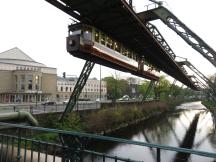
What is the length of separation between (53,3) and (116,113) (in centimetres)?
1970

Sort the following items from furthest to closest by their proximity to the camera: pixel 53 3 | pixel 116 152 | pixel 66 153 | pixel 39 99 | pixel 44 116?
1. pixel 39 99
2. pixel 44 116
3. pixel 116 152
4. pixel 53 3
5. pixel 66 153

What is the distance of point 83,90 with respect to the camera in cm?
10169

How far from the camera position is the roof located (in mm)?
68094

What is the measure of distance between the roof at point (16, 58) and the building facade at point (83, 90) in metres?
18.9

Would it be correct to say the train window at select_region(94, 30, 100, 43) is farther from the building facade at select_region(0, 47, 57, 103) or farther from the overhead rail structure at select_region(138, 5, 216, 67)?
the building facade at select_region(0, 47, 57, 103)

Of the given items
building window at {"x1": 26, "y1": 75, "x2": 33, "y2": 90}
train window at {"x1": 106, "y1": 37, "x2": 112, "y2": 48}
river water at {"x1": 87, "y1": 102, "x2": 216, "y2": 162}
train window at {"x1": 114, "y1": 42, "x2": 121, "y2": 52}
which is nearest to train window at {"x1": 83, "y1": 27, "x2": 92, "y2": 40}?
train window at {"x1": 106, "y1": 37, "x2": 112, "y2": 48}

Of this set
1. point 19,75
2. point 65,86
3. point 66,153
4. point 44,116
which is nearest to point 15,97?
point 19,75

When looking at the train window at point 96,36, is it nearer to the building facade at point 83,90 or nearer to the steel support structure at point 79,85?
the steel support structure at point 79,85

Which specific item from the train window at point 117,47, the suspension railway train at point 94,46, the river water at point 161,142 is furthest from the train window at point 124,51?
the river water at point 161,142

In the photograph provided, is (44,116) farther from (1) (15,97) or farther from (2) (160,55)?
(1) (15,97)

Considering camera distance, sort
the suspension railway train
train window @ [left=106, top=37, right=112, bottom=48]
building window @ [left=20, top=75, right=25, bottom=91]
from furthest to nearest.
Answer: building window @ [left=20, top=75, right=25, bottom=91] → train window @ [left=106, top=37, right=112, bottom=48] → the suspension railway train

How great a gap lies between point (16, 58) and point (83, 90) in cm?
3636

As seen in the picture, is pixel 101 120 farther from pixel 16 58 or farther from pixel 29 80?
pixel 16 58

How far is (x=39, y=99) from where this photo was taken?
2749 inches
